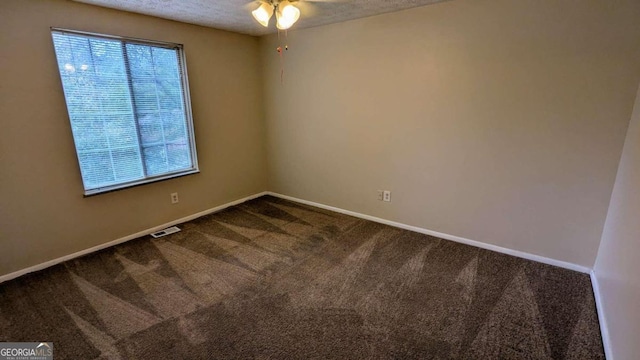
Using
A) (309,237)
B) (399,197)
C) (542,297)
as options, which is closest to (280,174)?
(309,237)

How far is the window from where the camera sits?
2570 millimetres

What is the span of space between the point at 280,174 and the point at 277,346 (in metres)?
2.81

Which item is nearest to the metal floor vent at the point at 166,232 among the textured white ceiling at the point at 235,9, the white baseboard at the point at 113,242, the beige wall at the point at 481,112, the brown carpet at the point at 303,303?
the white baseboard at the point at 113,242

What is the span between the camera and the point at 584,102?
2.18m

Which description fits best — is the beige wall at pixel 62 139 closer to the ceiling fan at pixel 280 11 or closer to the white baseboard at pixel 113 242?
the white baseboard at pixel 113 242

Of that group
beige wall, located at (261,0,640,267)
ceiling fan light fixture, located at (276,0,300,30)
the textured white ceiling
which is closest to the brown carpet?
beige wall, located at (261,0,640,267)

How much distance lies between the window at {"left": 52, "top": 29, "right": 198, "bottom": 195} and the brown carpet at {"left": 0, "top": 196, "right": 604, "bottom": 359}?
0.82m

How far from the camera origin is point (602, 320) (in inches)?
73.3

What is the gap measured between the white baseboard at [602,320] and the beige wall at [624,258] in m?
0.03

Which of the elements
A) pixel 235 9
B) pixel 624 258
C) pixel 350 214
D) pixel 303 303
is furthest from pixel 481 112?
pixel 235 9

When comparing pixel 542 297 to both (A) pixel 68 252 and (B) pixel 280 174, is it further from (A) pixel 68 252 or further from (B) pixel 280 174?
(A) pixel 68 252

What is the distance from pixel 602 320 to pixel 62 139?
4.17 meters

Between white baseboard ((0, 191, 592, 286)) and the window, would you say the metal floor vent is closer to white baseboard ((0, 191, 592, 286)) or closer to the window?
white baseboard ((0, 191, 592, 286))

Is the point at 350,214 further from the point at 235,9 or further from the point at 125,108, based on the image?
the point at 125,108
